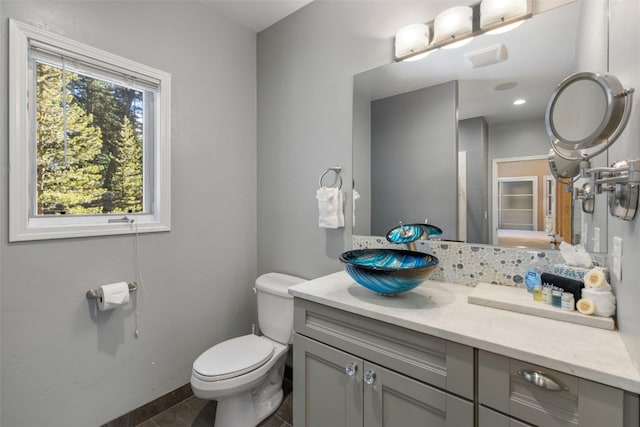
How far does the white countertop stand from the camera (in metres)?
0.68

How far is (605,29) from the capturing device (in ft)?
3.04

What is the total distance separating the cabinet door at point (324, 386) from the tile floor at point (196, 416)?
49 cm

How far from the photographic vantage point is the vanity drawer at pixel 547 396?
2.12 ft

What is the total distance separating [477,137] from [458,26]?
0.52 m

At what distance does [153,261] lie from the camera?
5.65 ft

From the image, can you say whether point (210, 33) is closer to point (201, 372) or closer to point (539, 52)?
point (539, 52)

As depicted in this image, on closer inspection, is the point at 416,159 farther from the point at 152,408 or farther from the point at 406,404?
the point at 152,408

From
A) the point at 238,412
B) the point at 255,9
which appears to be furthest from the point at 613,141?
the point at 255,9

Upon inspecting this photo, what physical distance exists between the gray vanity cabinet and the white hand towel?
1.93ft

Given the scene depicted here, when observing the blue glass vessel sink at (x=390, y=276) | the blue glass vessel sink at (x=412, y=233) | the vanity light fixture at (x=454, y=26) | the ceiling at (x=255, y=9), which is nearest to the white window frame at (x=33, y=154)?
the ceiling at (x=255, y=9)

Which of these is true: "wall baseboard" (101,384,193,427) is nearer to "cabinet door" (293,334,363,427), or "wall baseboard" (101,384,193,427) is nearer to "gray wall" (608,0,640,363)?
"cabinet door" (293,334,363,427)

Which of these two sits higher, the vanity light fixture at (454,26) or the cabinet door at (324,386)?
the vanity light fixture at (454,26)

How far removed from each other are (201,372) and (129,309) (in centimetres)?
58

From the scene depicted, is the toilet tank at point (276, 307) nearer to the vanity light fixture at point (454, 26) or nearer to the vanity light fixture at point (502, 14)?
the vanity light fixture at point (454, 26)
